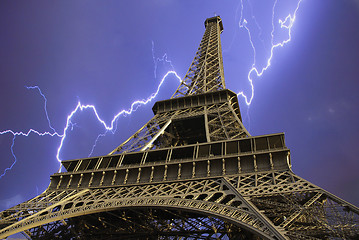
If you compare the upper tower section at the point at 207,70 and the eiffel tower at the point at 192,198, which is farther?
the upper tower section at the point at 207,70

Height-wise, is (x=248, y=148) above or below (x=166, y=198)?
above

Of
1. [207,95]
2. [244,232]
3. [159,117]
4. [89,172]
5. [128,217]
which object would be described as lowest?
[244,232]

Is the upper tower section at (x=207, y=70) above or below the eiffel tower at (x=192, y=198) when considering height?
above

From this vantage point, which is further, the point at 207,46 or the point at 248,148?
the point at 207,46

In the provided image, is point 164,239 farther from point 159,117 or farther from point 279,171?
point 159,117

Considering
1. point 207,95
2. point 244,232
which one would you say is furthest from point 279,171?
point 207,95

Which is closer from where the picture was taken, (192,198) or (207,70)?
(192,198)
